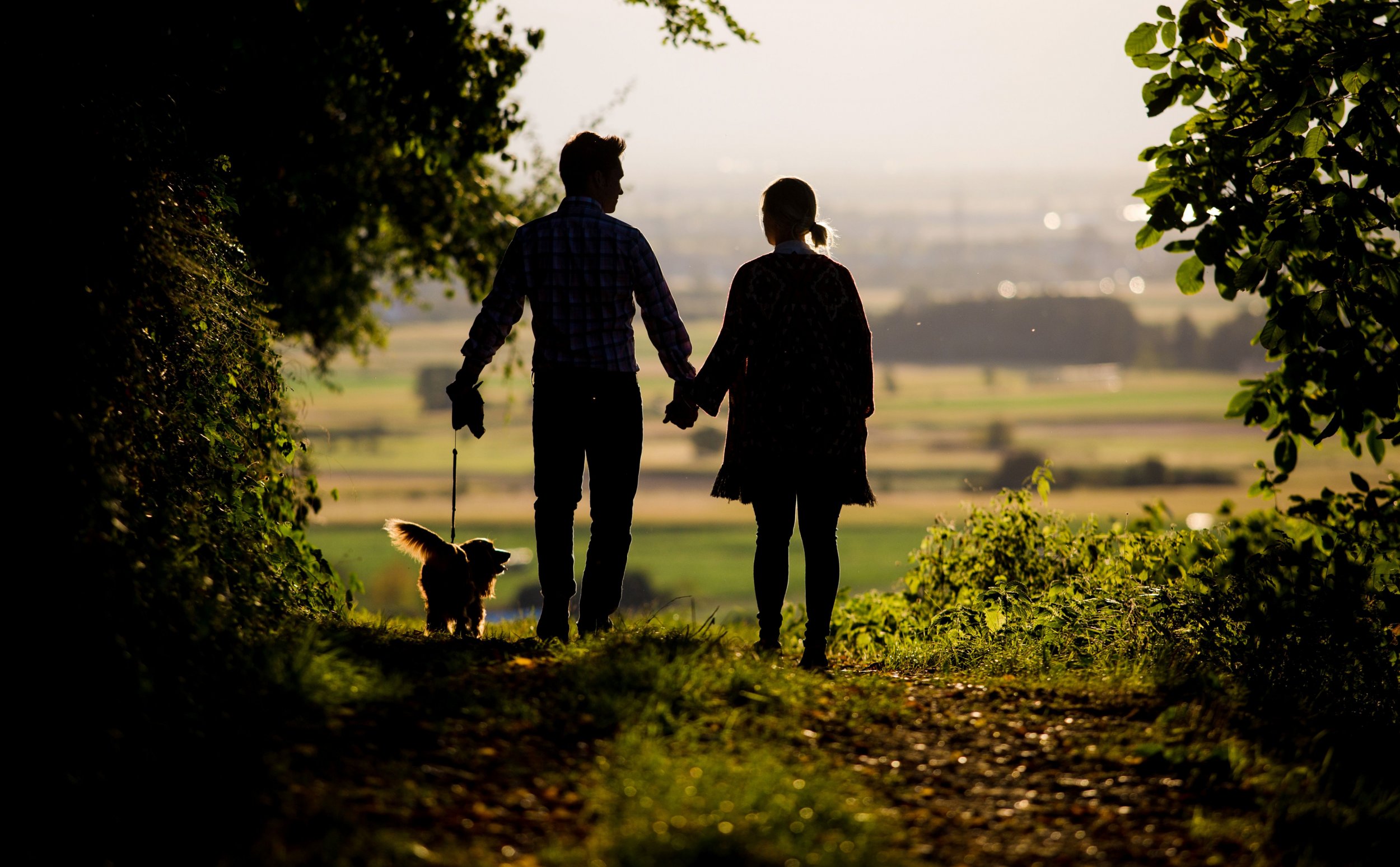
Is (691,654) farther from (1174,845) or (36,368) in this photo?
(36,368)

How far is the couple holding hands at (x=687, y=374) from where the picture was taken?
17.8ft

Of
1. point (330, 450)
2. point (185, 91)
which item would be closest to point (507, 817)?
point (330, 450)

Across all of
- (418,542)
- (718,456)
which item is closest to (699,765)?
(418,542)

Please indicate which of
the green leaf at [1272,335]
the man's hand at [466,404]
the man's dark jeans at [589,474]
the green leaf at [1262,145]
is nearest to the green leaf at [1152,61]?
the green leaf at [1262,145]

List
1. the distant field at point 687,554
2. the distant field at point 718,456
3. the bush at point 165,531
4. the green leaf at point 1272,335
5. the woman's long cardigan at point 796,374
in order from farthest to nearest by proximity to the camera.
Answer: the distant field at point 718,456, the distant field at point 687,554, the green leaf at point 1272,335, the woman's long cardigan at point 796,374, the bush at point 165,531

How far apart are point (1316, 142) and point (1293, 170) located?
296 millimetres

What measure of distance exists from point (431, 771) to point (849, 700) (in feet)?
6.05

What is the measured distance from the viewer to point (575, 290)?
18.2 ft

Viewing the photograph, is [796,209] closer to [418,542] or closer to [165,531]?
[418,542]

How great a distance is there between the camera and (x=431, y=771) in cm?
372

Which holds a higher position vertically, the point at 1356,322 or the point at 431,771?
the point at 1356,322

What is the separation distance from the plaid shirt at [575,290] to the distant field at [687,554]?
263 ft

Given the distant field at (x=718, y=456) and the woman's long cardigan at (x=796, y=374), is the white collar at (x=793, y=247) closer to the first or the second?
the woman's long cardigan at (x=796, y=374)

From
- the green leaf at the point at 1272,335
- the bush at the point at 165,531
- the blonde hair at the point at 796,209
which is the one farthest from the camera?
the green leaf at the point at 1272,335
